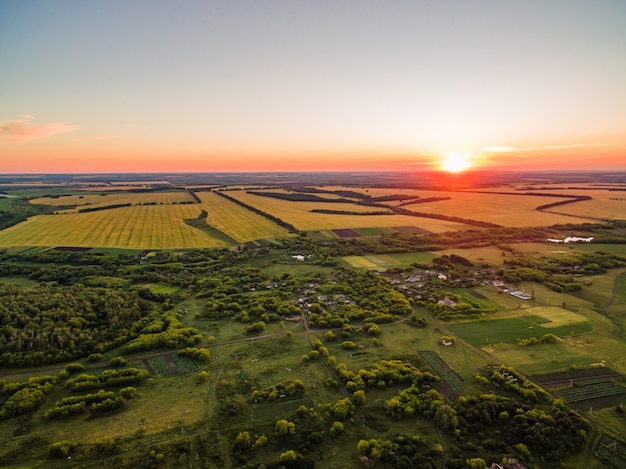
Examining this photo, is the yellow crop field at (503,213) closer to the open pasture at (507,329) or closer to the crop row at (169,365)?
the open pasture at (507,329)

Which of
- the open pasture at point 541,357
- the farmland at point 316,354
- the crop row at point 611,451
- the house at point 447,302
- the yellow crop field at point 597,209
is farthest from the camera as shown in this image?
the yellow crop field at point 597,209

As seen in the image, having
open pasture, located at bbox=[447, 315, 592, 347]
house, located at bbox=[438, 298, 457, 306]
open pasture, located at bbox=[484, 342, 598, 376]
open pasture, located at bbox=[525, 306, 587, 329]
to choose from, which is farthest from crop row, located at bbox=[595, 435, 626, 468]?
house, located at bbox=[438, 298, 457, 306]

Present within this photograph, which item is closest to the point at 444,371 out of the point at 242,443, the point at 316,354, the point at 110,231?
the point at 316,354

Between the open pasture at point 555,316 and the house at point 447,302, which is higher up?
the house at point 447,302

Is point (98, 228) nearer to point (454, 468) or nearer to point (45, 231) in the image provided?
point (45, 231)

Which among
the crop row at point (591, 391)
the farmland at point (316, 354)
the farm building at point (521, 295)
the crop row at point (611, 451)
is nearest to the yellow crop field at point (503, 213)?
the farmland at point (316, 354)

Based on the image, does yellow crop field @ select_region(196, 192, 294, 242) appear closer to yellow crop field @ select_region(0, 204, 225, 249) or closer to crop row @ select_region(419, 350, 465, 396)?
yellow crop field @ select_region(0, 204, 225, 249)

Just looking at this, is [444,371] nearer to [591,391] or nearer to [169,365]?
[591,391]
